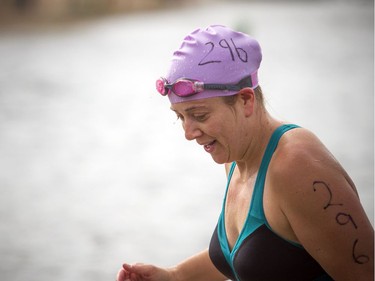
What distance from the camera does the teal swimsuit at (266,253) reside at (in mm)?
1857

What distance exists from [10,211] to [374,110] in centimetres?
516

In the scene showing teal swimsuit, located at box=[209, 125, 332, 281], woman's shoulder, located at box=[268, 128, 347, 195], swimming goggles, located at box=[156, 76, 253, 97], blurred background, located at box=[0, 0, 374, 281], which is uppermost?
swimming goggles, located at box=[156, 76, 253, 97]

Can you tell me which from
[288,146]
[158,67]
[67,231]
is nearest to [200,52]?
[288,146]

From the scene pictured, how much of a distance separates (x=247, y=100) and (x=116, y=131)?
6296mm

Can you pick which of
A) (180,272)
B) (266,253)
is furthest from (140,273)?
(266,253)

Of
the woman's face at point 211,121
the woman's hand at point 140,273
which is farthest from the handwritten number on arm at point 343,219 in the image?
Answer: the woman's hand at point 140,273

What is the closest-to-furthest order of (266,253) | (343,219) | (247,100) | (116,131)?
(343,219) → (266,253) → (247,100) → (116,131)

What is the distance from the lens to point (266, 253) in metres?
1.87

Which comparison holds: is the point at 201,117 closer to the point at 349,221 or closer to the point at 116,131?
the point at 349,221

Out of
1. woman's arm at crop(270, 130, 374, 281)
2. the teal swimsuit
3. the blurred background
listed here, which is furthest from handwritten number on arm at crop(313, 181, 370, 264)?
the blurred background

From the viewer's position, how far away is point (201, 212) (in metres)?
5.61

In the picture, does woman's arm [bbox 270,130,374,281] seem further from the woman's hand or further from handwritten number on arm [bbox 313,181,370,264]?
the woman's hand

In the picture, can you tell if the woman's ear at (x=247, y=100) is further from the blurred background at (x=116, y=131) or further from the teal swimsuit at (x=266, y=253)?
the blurred background at (x=116, y=131)

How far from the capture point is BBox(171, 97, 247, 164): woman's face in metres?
1.95
